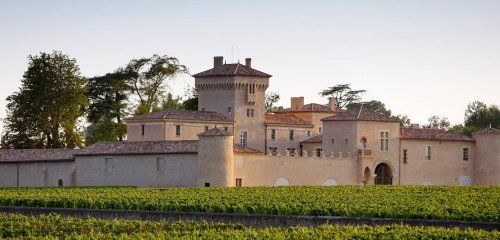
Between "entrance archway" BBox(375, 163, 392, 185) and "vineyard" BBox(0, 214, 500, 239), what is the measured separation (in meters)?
45.4

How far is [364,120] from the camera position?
88.2 m

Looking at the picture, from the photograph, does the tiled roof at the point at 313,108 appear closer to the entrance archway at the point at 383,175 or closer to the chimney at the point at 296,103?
the chimney at the point at 296,103

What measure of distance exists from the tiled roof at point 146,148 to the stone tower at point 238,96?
15.3 m

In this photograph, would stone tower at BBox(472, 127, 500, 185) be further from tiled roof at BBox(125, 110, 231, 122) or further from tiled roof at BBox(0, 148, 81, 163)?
tiled roof at BBox(0, 148, 81, 163)

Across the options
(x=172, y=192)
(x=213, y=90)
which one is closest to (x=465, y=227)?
(x=172, y=192)

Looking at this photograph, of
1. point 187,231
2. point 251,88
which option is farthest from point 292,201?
point 251,88

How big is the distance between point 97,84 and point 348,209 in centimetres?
6077

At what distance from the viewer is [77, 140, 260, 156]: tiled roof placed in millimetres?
76562

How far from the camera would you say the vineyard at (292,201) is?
50.9 m

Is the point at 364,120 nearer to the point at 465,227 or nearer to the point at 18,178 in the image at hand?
the point at 18,178

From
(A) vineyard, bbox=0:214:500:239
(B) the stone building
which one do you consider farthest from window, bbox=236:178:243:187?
(A) vineyard, bbox=0:214:500:239

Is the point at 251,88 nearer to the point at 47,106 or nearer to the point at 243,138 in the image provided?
the point at 243,138

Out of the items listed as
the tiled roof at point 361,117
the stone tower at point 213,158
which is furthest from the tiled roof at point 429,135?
the stone tower at point 213,158

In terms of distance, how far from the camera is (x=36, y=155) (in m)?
81.5
